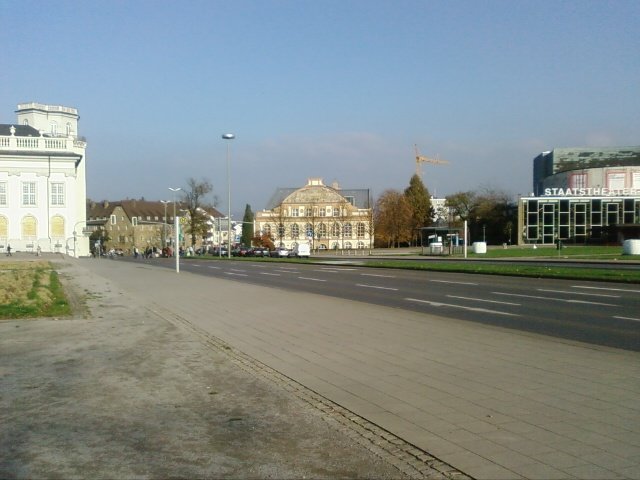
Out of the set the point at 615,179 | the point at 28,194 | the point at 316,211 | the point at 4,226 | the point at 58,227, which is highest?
the point at 615,179

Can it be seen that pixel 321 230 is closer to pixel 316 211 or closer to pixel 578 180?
pixel 316 211

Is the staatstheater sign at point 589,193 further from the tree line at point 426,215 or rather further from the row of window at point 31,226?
the row of window at point 31,226

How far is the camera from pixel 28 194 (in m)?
92.8

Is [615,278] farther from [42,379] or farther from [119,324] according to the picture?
[42,379]

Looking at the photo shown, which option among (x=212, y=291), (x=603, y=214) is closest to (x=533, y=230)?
(x=603, y=214)

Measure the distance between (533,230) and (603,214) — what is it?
887 cm

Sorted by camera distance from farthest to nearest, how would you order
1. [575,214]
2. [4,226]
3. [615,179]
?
[615,179]
[4,226]
[575,214]

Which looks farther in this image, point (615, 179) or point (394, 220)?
point (615, 179)

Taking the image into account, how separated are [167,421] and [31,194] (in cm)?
9554

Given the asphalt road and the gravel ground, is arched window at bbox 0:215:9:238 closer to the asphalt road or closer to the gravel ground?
the asphalt road

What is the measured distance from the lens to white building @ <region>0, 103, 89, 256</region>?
299 feet

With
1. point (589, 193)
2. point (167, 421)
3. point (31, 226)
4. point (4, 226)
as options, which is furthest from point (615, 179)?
point (167, 421)

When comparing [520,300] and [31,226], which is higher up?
[31,226]

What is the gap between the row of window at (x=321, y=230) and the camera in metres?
97.7
